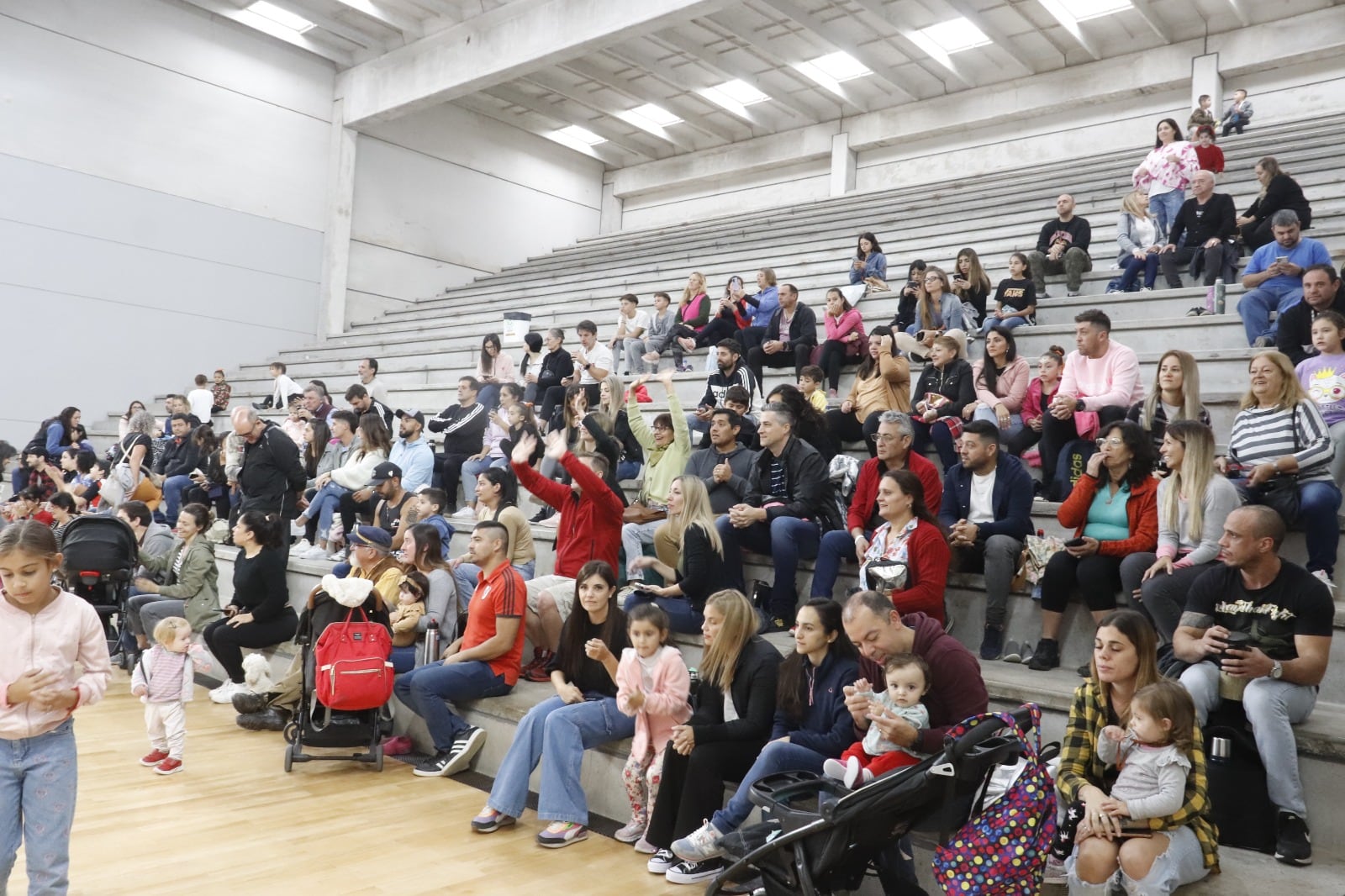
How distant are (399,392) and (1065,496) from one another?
847cm

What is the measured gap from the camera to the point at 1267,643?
10.6 feet

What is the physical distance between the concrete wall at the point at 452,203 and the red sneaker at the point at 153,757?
1242 cm

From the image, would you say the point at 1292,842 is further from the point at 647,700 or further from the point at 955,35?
the point at 955,35

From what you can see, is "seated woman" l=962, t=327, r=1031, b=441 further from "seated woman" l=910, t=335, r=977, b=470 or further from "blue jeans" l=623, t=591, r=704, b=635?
"blue jeans" l=623, t=591, r=704, b=635

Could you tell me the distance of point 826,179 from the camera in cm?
1761

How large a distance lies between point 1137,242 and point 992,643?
5180mm

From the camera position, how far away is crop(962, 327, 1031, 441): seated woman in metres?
5.73

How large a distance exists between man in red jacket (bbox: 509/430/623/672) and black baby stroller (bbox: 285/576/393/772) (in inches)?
30.9

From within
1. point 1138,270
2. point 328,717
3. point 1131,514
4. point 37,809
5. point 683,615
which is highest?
point 1138,270

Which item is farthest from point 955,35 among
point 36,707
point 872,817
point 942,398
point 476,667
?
point 36,707

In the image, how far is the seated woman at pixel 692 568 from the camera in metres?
4.97

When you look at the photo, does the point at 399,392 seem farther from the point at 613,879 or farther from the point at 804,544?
the point at 613,879

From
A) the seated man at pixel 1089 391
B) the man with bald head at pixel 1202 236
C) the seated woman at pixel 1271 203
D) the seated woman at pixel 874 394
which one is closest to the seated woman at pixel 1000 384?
the seated man at pixel 1089 391

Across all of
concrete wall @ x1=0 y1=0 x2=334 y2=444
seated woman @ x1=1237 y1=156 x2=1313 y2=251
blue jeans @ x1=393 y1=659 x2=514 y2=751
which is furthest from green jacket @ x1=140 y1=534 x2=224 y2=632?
concrete wall @ x1=0 y1=0 x2=334 y2=444
